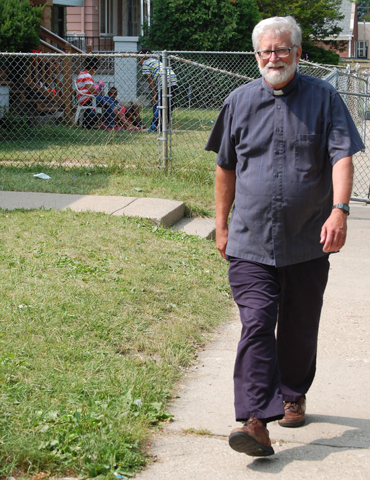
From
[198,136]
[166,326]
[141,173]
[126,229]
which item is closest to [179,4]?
[198,136]

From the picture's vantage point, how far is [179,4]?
24000 millimetres

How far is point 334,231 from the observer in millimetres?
2742

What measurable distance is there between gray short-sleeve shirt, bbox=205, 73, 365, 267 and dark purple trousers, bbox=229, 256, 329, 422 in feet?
0.33

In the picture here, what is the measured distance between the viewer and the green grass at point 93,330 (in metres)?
2.78

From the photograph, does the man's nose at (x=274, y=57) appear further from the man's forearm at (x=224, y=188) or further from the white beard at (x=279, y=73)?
the man's forearm at (x=224, y=188)

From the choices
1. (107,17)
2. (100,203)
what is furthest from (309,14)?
(100,203)

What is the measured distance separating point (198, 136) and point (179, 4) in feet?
42.9

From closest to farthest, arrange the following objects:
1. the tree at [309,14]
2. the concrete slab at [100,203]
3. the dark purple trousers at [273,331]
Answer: the dark purple trousers at [273,331] < the concrete slab at [100,203] < the tree at [309,14]

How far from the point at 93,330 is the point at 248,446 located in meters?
1.55

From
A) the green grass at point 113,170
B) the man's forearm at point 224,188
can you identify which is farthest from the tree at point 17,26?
the man's forearm at point 224,188

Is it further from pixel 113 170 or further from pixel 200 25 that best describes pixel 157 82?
pixel 200 25

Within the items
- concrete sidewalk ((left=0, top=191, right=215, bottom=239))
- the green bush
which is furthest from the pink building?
concrete sidewalk ((left=0, top=191, right=215, bottom=239))

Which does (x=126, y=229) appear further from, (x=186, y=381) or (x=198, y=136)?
(x=198, y=136)

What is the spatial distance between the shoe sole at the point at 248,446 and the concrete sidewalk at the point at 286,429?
0.26 ft
